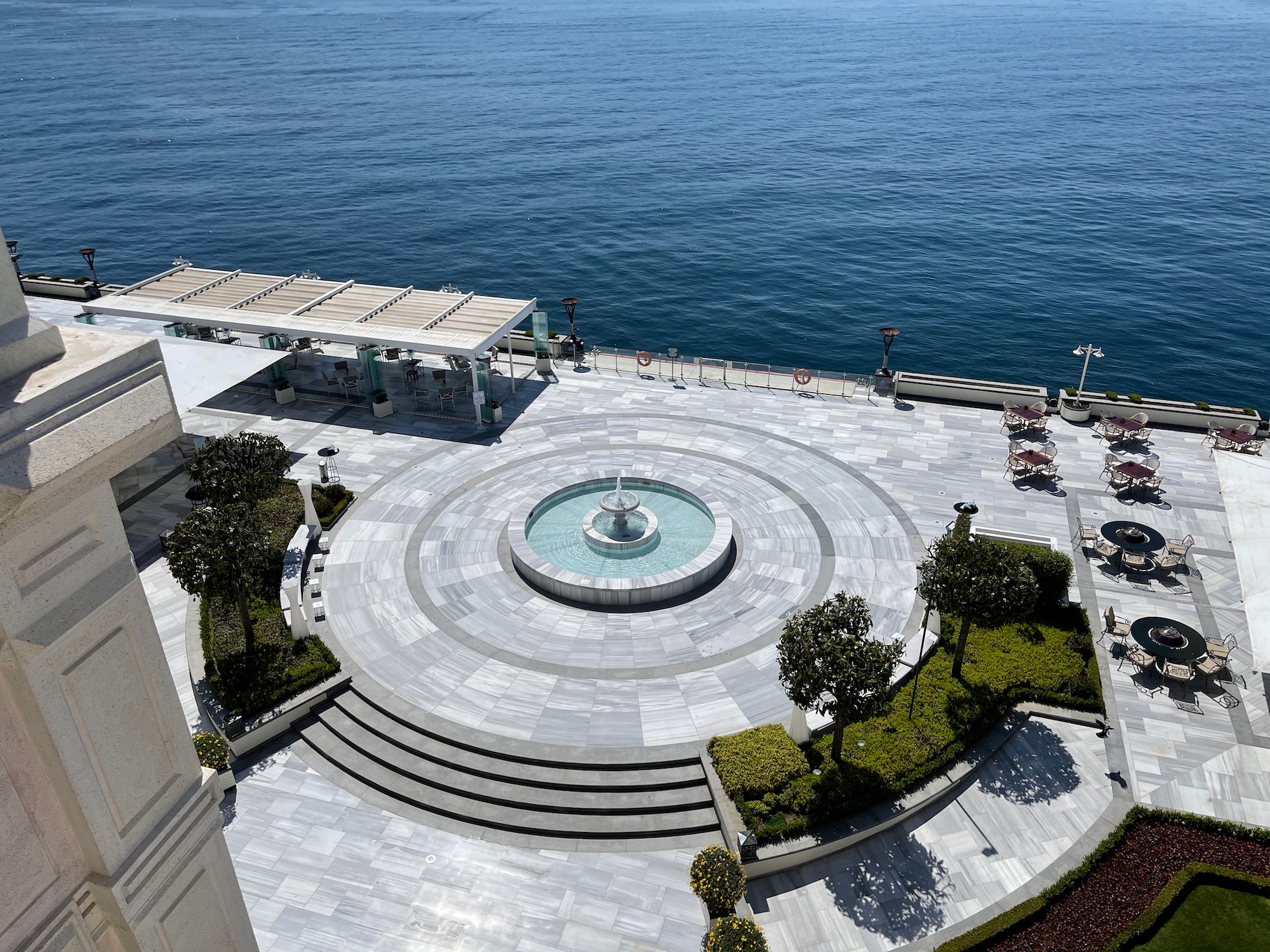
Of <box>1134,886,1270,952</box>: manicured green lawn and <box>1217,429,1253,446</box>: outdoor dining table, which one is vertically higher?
<box>1217,429,1253,446</box>: outdoor dining table

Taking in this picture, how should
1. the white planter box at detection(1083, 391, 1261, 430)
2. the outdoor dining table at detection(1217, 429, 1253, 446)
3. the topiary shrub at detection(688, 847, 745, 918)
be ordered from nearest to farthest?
the topiary shrub at detection(688, 847, 745, 918), the outdoor dining table at detection(1217, 429, 1253, 446), the white planter box at detection(1083, 391, 1261, 430)

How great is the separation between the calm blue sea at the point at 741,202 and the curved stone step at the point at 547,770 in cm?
4217

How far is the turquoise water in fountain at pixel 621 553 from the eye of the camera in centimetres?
2881

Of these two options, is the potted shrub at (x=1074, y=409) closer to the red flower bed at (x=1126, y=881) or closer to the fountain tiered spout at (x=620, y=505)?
the fountain tiered spout at (x=620, y=505)

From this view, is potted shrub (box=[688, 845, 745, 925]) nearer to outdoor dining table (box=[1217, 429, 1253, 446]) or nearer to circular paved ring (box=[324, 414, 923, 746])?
circular paved ring (box=[324, 414, 923, 746])

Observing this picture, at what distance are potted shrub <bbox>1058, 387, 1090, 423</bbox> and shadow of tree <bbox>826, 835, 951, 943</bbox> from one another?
84.4 ft

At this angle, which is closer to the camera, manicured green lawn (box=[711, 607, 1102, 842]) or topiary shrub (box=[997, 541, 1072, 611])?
manicured green lawn (box=[711, 607, 1102, 842])

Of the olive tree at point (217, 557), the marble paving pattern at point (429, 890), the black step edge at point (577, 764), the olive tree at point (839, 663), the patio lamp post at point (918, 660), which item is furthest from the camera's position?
the patio lamp post at point (918, 660)

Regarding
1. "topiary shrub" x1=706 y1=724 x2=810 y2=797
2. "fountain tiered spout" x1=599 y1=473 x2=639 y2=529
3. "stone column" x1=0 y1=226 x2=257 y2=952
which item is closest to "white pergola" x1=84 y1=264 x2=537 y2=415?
"fountain tiered spout" x1=599 y1=473 x2=639 y2=529

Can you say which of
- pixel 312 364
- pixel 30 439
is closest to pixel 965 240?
pixel 312 364

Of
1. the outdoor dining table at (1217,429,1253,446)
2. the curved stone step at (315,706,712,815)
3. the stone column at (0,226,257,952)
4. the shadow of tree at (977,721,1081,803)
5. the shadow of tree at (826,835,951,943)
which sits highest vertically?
the stone column at (0,226,257,952)

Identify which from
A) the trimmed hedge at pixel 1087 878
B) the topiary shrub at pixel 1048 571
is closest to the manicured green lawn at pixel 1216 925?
the trimmed hedge at pixel 1087 878

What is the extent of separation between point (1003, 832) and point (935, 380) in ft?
83.3

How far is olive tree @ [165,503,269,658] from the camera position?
22.6 metres
